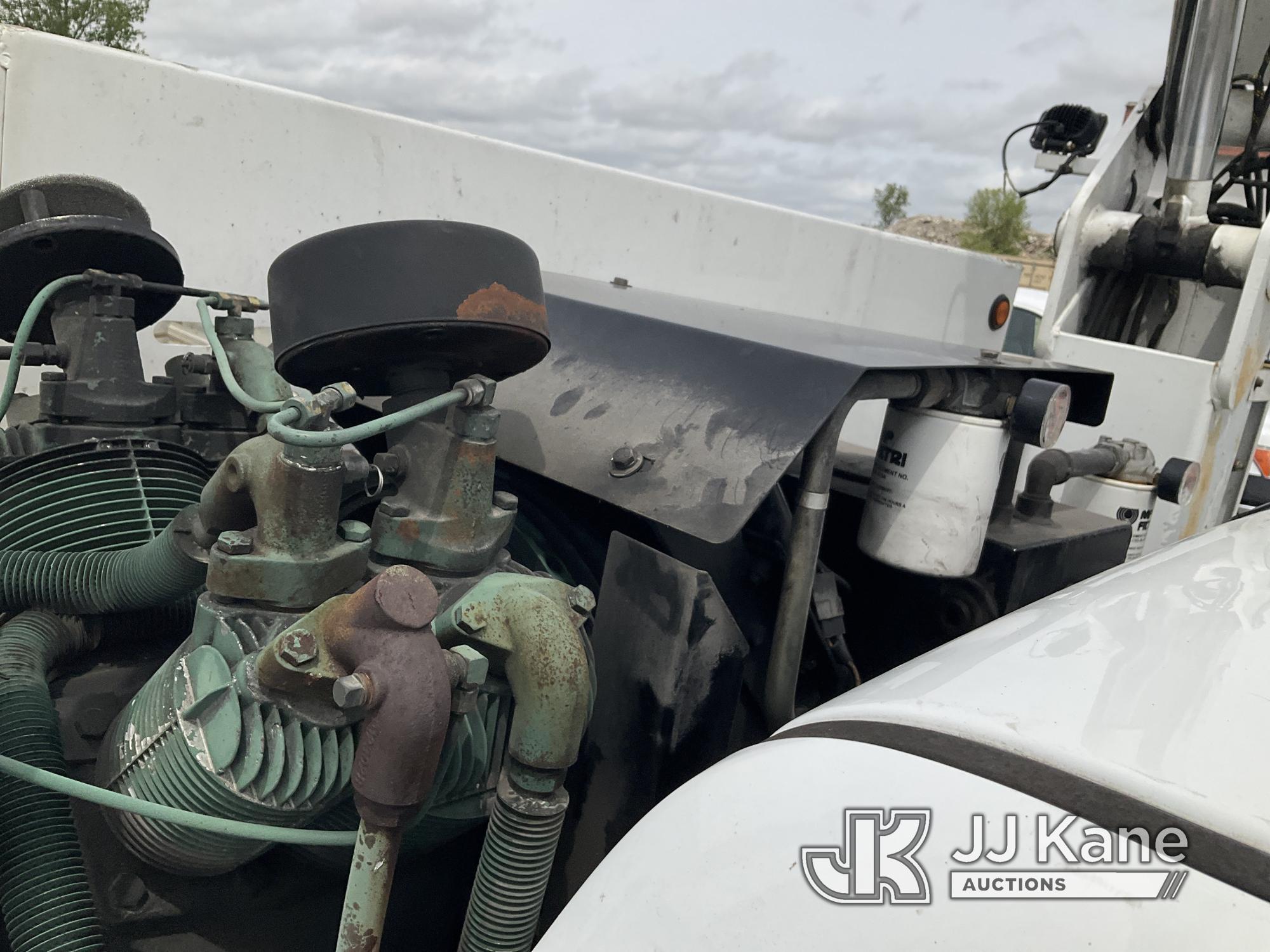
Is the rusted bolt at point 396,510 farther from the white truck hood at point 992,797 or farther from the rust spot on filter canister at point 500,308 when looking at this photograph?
the white truck hood at point 992,797

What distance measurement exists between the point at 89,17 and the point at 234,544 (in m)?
18.9

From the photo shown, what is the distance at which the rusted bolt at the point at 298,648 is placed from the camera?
3.26 feet

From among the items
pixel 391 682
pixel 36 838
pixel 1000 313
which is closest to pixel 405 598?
pixel 391 682

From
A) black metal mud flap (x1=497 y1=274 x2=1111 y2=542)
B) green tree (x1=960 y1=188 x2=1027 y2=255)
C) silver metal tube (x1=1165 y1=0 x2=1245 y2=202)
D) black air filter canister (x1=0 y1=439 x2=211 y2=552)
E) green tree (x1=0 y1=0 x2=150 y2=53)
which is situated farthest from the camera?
green tree (x1=960 y1=188 x2=1027 y2=255)

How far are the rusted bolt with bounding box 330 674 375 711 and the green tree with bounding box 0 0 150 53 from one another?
58.2ft

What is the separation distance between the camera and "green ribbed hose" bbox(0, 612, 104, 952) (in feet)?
3.58

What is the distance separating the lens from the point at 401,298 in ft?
3.75

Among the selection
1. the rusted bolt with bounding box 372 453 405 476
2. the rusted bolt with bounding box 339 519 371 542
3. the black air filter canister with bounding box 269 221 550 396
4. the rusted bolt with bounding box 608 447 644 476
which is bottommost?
the rusted bolt with bounding box 339 519 371 542

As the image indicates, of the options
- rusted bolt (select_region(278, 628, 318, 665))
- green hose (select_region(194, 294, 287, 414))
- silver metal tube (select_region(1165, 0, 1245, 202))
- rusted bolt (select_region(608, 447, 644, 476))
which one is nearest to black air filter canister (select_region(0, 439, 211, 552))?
green hose (select_region(194, 294, 287, 414))

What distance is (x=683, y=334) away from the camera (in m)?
1.54

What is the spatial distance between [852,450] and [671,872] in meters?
1.51

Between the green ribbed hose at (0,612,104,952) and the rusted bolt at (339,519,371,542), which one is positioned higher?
the rusted bolt at (339,519,371,542)

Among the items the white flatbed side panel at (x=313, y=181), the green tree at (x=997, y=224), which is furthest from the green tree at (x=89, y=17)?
the green tree at (x=997, y=224)

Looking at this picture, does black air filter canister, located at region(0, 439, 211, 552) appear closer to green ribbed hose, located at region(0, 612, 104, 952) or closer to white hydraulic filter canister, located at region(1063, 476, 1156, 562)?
green ribbed hose, located at region(0, 612, 104, 952)
